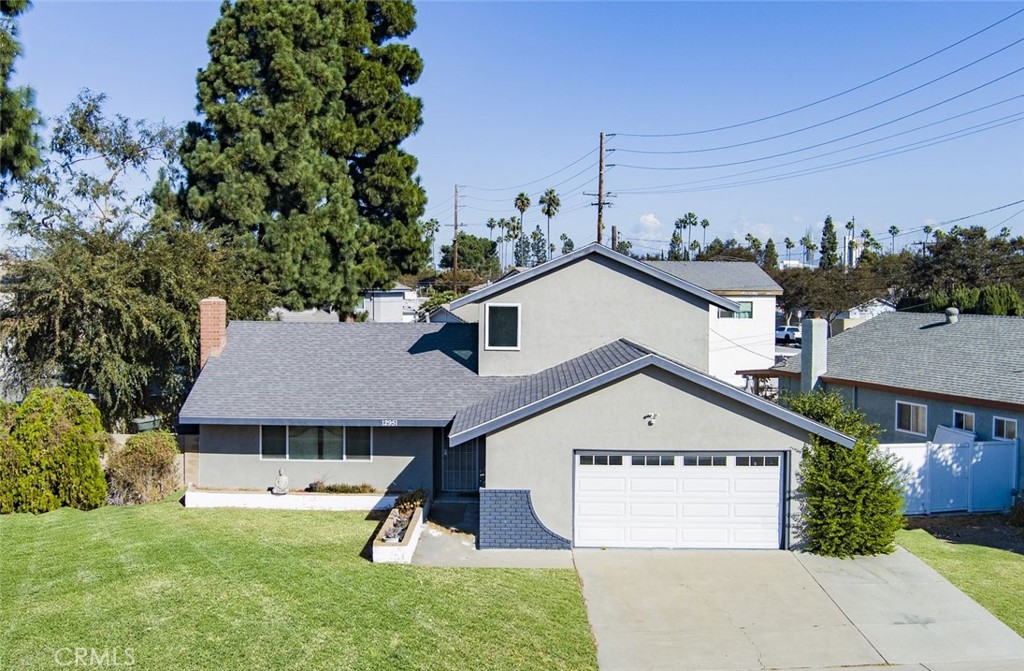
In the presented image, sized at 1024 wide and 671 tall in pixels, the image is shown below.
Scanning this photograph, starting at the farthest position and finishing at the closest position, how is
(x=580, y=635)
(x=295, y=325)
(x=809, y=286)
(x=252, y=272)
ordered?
(x=809, y=286), (x=252, y=272), (x=295, y=325), (x=580, y=635)

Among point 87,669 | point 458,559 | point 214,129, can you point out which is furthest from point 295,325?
point 214,129

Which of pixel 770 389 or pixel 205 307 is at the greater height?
pixel 205 307

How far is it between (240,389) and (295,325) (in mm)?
3383

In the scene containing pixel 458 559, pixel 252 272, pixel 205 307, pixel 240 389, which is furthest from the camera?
pixel 252 272

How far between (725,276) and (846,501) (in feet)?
89.9

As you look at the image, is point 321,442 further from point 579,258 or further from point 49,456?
point 579,258

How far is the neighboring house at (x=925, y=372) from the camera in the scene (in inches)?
786

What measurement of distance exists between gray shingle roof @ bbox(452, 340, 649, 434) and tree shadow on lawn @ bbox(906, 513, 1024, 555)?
789 centimetres

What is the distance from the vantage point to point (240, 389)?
1995cm

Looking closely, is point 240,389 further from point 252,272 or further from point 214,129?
point 214,129

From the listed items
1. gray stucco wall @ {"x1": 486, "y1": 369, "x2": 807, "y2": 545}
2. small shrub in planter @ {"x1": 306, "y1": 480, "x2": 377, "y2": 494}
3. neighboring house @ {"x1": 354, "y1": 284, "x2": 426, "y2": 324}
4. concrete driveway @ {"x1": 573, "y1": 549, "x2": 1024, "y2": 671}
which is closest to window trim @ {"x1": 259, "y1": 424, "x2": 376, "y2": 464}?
small shrub in planter @ {"x1": 306, "y1": 480, "x2": 377, "y2": 494}

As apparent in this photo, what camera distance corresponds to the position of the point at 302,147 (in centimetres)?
3569

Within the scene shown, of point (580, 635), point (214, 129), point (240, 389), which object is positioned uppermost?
point (214, 129)

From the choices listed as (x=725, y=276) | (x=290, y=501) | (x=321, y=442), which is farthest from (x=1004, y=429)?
(x=725, y=276)
